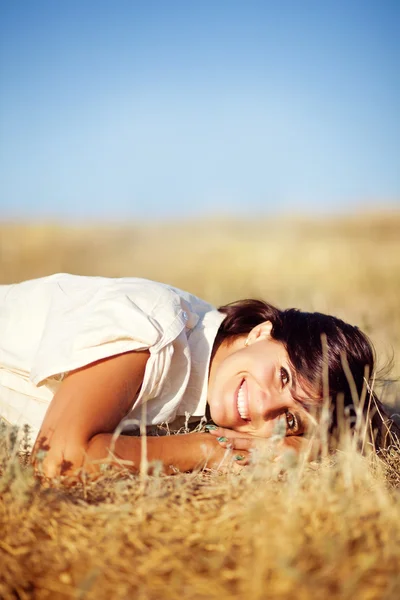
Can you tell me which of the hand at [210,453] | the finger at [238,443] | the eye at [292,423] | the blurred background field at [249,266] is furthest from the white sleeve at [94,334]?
the blurred background field at [249,266]

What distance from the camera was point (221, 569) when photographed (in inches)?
64.3

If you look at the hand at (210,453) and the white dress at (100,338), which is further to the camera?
the hand at (210,453)

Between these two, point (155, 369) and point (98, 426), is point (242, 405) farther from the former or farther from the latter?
point (98, 426)

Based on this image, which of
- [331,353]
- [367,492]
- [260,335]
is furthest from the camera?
[260,335]

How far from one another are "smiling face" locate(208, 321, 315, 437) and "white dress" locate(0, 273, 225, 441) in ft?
0.70

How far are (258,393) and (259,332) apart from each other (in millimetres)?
439

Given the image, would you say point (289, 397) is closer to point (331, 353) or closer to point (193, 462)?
point (331, 353)

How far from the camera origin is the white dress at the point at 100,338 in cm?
253

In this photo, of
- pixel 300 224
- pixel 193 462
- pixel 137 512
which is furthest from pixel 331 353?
pixel 300 224

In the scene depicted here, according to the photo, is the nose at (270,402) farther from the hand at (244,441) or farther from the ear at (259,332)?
the ear at (259,332)

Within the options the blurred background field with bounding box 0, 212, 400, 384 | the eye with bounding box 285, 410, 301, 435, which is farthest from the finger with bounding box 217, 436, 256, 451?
the blurred background field with bounding box 0, 212, 400, 384

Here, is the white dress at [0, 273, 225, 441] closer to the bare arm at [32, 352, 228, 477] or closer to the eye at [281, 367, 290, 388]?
the bare arm at [32, 352, 228, 477]

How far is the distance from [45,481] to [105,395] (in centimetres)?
41

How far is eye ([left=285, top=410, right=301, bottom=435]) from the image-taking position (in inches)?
113
